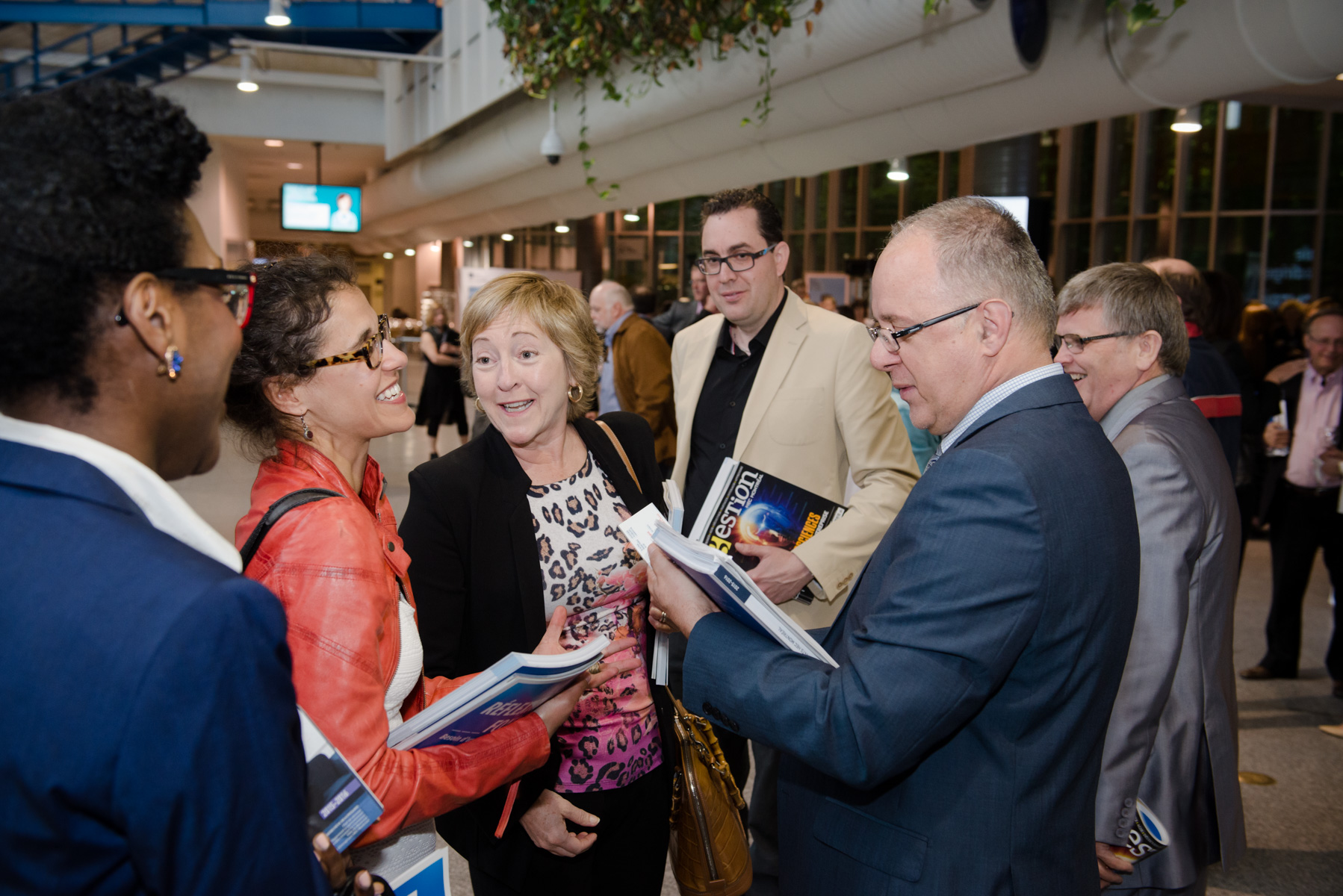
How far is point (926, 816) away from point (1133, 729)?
72 cm

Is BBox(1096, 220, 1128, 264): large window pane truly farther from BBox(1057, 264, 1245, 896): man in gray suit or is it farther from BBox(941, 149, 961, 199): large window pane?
BBox(1057, 264, 1245, 896): man in gray suit

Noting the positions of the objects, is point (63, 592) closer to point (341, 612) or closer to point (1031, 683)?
point (341, 612)

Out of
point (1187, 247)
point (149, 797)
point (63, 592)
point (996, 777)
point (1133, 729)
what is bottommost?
point (1133, 729)

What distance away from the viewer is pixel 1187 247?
50.2 ft

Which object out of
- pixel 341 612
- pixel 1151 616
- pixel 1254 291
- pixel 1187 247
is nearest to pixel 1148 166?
pixel 1187 247

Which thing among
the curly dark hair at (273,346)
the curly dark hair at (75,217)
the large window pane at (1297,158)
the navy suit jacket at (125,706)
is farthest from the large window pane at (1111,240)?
the navy suit jacket at (125,706)

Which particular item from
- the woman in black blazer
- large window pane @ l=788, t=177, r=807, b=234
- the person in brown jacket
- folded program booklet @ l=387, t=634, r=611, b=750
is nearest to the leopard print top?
the woman in black blazer

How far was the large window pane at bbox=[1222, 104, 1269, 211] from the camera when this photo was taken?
14.5 meters

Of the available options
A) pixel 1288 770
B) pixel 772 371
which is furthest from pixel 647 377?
pixel 1288 770

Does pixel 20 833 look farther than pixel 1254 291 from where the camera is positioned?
No

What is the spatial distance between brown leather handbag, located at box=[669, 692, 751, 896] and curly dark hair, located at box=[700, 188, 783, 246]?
65.7 inches

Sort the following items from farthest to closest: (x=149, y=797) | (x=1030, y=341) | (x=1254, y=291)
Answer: (x=1254, y=291), (x=1030, y=341), (x=149, y=797)

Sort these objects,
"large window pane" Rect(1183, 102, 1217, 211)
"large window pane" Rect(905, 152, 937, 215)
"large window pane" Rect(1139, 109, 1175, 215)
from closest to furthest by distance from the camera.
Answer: "large window pane" Rect(1183, 102, 1217, 211)
"large window pane" Rect(1139, 109, 1175, 215)
"large window pane" Rect(905, 152, 937, 215)

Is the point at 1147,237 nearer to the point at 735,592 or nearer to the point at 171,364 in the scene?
the point at 735,592
